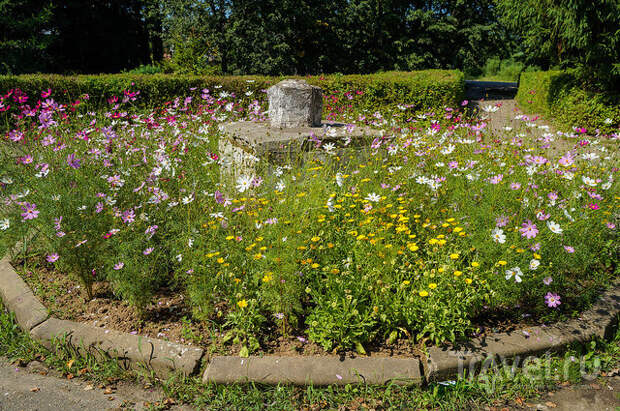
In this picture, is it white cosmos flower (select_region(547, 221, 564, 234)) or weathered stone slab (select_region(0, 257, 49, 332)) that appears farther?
weathered stone slab (select_region(0, 257, 49, 332))

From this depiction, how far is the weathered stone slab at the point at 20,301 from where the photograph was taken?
286 centimetres

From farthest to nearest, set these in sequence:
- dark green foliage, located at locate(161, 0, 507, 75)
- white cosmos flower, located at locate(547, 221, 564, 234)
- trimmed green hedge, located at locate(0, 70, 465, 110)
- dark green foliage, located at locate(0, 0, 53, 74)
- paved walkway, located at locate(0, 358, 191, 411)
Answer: dark green foliage, located at locate(161, 0, 507, 75)
dark green foliage, located at locate(0, 0, 53, 74)
trimmed green hedge, located at locate(0, 70, 465, 110)
white cosmos flower, located at locate(547, 221, 564, 234)
paved walkway, located at locate(0, 358, 191, 411)

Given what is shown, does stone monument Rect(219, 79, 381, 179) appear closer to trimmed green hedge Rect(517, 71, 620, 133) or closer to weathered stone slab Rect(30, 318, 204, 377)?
weathered stone slab Rect(30, 318, 204, 377)

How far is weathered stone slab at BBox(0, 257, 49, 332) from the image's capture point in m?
2.86

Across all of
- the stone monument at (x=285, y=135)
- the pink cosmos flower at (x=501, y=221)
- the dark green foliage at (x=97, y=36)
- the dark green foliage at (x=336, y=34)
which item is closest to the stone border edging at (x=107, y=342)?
the stone monument at (x=285, y=135)

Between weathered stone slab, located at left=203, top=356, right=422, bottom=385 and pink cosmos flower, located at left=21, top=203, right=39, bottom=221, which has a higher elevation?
pink cosmos flower, located at left=21, top=203, right=39, bottom=221

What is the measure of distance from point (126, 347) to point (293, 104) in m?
3.36

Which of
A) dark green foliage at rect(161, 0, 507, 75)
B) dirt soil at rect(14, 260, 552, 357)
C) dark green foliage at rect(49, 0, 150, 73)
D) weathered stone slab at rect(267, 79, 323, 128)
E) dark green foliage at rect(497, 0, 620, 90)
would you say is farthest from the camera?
dark green foliage at rect(49, 0, 150, 73)

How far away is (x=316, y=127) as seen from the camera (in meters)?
5.21

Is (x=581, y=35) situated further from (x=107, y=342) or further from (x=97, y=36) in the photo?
(x=97, y=36)

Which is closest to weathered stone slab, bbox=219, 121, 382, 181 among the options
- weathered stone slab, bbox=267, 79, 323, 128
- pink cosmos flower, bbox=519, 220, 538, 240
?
weathered stone slab, bbox=267, 79, 323, 128

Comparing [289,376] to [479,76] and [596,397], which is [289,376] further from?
[479,76]

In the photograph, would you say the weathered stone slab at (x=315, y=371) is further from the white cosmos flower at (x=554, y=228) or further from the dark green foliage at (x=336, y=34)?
the dark green foliage at (x=336, y=34)

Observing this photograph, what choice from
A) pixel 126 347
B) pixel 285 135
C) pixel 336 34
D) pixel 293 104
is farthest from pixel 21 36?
pixel 126 347
